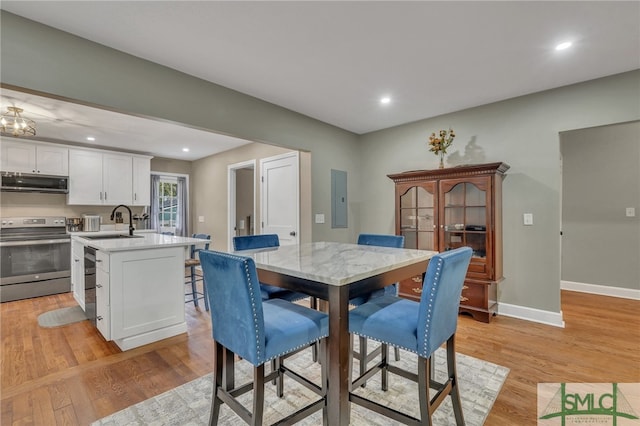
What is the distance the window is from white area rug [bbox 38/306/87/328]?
279 centimetres

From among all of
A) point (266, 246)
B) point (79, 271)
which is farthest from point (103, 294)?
point (266, 246)

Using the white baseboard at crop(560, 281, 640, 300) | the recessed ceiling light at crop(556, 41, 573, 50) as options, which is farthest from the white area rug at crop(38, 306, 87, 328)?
the white baseboard at crop(560, 281, 640, 300)

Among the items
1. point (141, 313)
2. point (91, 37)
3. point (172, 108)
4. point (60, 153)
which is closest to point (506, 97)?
point (172, 108)

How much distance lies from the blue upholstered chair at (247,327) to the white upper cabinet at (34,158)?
4909mm

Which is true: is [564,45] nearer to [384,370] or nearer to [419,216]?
[419,216]

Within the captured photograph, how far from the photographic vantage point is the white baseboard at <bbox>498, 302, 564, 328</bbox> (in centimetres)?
310

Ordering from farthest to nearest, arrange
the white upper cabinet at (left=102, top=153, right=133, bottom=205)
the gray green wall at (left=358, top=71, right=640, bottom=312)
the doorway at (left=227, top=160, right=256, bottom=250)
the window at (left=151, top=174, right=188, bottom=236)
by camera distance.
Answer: the window at (left=151, top=174, right=188, bottom=236)
the doorway at (left=227, top=160, right=256, bottom=250)
the white upper cabinet at (left=102, top=153, right=133, bottom=205)
the gray green wall at (left=358, top=71, right=640, bottom=312)

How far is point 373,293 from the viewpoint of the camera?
2.20 metres

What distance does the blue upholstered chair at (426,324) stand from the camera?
1.33 metres

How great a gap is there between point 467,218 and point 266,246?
2.33 meters

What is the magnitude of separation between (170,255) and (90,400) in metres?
1.29

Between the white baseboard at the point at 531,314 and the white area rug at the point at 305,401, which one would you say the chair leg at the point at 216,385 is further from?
the white baseboard at the point at 531,314

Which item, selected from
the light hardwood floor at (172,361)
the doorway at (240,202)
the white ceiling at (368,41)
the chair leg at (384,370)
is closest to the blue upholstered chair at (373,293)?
the chair leg at (384,370)

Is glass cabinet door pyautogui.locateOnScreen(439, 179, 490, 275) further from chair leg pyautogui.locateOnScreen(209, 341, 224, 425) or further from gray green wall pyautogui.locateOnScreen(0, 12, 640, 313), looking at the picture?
chair leg pyautogui.locateOnScreen(209, 341, 224, 425)
